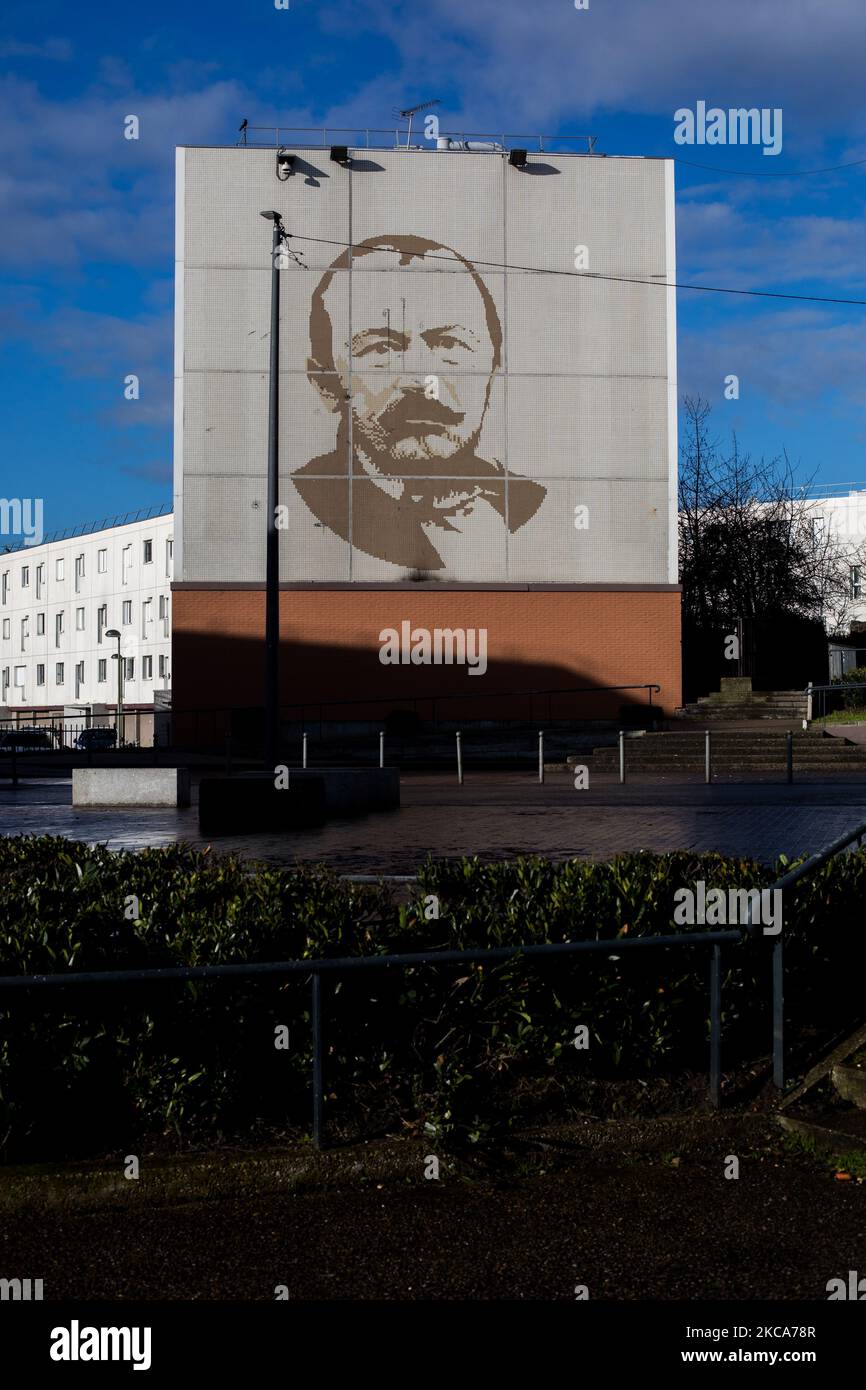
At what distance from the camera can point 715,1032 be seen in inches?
220

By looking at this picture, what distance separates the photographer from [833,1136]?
523 cm

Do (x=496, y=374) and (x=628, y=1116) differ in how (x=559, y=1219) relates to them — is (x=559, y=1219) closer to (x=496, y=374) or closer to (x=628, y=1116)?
(x=628, y=1116)

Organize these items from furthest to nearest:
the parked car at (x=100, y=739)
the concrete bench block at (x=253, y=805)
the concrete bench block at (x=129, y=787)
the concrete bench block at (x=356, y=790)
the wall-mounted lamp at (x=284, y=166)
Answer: the parked car at (x=100, y=739), the wall-mounted lamp at (x=284, y=166), the concrete bench block at (x=129, y=787), the concrete bench block at (x=356, y=790), the concrete bench block at (x=253, y=805)

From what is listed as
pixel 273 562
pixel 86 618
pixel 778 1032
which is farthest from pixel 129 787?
pixel 86 618

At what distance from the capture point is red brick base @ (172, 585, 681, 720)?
37.1 meters

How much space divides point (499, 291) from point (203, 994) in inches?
1361

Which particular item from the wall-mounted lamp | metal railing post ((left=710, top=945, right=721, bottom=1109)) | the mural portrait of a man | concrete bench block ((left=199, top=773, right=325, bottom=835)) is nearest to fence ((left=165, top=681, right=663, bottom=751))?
the mural portrait of a man

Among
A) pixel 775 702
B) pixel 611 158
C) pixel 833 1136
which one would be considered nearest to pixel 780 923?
pixel 833 1136

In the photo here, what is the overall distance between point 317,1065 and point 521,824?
10.2m

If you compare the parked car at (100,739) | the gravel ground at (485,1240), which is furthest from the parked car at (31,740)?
the gravel ground at (485,1240)

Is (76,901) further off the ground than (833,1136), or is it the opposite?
(76,901)

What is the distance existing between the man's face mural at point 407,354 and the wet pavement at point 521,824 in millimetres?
17351

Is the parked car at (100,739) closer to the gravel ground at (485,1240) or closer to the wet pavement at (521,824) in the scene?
the wet pavement at (521,824)

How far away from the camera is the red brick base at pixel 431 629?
122 ft
